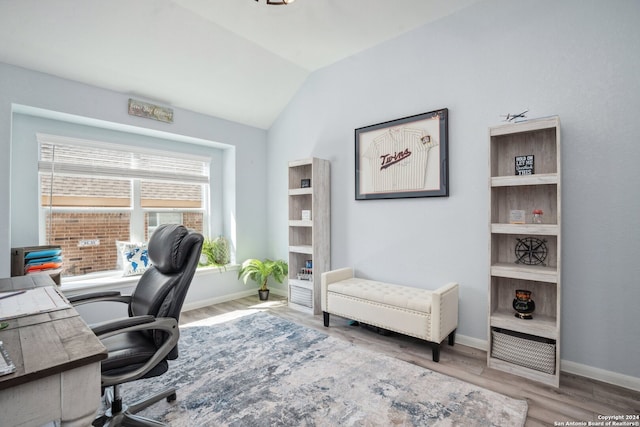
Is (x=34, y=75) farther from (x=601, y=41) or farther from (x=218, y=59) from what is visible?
(x=601, y=41)

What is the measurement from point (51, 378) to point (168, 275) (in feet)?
3.12

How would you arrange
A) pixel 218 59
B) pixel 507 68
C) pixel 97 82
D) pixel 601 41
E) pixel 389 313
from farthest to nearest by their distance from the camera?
pixel 218 59
pixel 97 82
pixel 389 313
pixel 507 68
pixel 601 41

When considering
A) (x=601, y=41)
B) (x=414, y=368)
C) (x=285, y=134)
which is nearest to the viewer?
(x=601, y=41)

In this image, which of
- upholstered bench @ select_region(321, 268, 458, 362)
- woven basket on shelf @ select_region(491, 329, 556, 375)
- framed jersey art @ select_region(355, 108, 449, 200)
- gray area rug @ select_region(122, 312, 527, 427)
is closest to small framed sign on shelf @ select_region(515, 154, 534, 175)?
framed jersey art @ select_region(355, 108, 449, 200)

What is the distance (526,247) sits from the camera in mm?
2555

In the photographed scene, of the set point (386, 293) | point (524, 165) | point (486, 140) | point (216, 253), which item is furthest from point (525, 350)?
point (216, 253)

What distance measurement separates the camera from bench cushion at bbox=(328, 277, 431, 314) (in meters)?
2.67

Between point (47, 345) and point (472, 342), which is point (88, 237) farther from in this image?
point (472, 342)

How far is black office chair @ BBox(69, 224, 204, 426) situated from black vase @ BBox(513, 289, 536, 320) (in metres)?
2.39

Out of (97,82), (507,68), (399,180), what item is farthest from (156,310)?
(507,68)

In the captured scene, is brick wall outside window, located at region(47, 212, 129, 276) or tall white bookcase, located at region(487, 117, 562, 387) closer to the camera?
tall white bookcase, located at region(487, 117, 562, 387)

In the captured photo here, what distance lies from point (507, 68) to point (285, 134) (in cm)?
292

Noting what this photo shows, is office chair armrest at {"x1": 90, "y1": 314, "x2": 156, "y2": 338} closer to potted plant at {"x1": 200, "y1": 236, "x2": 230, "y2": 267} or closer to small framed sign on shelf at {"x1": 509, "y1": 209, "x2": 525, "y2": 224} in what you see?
small framed sign on shelf at {"x1": 509, "y1": 209, "x2": 525, "y2": 224}

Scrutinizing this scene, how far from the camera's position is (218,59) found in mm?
3496
